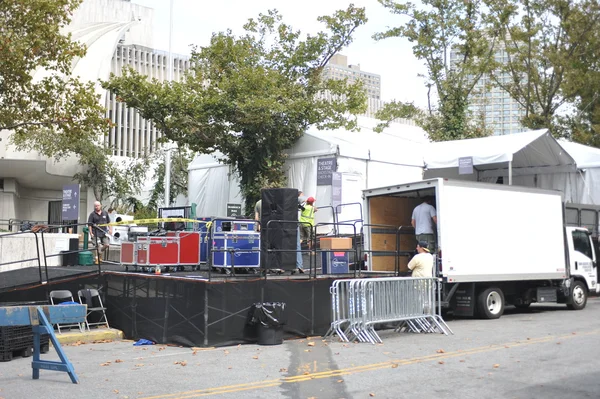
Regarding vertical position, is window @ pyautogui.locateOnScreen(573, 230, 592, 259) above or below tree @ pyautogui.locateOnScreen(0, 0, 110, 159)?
below

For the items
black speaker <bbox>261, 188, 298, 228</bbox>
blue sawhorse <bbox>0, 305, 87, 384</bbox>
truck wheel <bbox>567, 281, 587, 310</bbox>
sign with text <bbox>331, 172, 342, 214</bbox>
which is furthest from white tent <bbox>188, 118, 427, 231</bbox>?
blue sawhorse <bbox>0, 305, 87, 384</bbox>

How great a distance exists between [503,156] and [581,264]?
5.15 m

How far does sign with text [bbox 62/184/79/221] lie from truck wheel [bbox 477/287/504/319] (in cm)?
1199

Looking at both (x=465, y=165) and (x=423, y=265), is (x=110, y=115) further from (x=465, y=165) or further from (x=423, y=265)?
(x=423, y=265)

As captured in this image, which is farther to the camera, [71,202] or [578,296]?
[71,202]

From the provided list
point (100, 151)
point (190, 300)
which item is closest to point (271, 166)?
point (190, 300)

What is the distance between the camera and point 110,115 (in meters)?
55.9

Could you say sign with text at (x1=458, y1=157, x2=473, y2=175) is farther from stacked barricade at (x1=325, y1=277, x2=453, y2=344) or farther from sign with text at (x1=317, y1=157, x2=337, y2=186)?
stacked barricade at (x1=325, y1=277, x2=453, y2=344)

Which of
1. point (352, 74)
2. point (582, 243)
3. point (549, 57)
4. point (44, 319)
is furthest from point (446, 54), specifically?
point (352, 74)

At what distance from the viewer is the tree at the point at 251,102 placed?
24.2m

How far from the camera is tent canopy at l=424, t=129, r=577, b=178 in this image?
77.2 feet

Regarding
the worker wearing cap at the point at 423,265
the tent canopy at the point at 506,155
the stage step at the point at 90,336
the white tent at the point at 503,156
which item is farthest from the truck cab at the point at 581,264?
the stage step at the point at 90,336

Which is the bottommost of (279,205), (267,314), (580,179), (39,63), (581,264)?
(267,314)

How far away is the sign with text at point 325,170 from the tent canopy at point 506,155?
4469 millimetres
